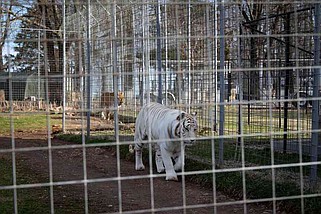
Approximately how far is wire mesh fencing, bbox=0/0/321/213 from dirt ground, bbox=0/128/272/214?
0.02m

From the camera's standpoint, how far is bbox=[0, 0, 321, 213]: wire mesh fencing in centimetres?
326

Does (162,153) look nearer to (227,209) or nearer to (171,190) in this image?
(171,190)

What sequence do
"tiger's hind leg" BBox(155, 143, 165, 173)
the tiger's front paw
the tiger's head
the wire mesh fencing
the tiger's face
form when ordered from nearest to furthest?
the wire mesh fencing → the tiger's head → "tiger's hind leg" BBox(155, 143, 165, 173) → the tiger's front paw → the tiger's face

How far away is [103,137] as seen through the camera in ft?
37.4

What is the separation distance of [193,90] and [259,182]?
3.41 m

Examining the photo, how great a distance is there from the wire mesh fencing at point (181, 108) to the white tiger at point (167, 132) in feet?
0.40

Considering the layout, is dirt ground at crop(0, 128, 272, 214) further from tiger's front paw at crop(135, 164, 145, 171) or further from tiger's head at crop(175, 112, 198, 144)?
tiger's head at crop(175, 112, 198, 144)

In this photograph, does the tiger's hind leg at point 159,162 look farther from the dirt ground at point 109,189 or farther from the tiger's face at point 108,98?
the tiger's face at point 108,98

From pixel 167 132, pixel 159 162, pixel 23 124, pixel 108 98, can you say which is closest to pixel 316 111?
pixel 167 132

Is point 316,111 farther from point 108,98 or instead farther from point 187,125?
point 108,98

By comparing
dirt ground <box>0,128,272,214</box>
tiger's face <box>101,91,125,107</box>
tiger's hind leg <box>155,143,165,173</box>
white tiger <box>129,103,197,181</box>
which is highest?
tiger's face <box>101,91,125,107</box>

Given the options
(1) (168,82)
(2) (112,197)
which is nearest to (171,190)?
(2) (112,197)

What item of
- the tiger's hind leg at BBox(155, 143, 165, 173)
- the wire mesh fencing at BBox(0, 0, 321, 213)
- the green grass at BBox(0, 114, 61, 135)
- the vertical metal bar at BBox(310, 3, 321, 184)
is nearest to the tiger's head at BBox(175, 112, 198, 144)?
the wire mesh fencing at BBox(0, 0, 321, 213)

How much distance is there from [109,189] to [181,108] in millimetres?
2539
